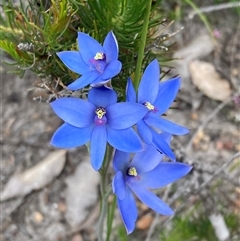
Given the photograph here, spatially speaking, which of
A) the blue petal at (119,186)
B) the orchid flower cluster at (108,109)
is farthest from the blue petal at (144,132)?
the blue petal at (119,186)

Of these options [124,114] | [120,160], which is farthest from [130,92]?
[120,160]

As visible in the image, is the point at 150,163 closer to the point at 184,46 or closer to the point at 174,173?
the point at 174,173

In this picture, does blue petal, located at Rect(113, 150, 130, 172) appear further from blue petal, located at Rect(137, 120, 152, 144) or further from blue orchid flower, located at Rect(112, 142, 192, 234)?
blue petal, located at Rect(137, 120, 152, 144)

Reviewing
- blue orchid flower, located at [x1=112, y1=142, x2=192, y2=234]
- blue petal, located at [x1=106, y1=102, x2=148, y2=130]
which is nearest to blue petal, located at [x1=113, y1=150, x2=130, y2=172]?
blue orchid flower, located at [x1=112, y1=142, x2=192, y2=234]

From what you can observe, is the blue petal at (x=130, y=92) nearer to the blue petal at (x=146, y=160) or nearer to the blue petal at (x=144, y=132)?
the blue petal at (x=144, y=132)

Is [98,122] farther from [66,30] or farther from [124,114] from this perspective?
[66,30]

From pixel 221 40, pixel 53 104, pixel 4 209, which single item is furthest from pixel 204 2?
pixel 53 104

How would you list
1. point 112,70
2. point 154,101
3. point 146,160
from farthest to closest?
point 146,160 < point 154,101 < point 112,70
